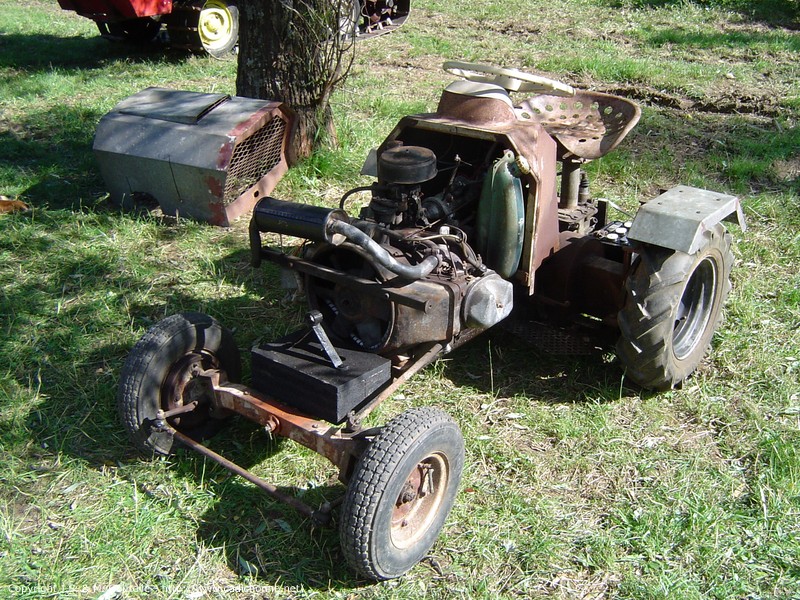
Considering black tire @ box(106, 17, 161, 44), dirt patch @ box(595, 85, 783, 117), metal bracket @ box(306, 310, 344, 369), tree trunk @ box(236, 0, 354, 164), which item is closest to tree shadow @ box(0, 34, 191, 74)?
black tire @ box(106, 17, 161, 44)

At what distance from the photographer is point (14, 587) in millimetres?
2881

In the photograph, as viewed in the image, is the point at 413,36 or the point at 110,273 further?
the point at 413,36

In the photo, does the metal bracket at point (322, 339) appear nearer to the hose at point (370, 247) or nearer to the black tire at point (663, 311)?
the hose at point (370, 247)

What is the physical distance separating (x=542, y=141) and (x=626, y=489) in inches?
65.8

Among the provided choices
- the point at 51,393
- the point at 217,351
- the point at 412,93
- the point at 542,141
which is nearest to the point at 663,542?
the point at 542,141

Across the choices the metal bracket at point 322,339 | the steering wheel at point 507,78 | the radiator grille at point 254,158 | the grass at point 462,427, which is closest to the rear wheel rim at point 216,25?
the grass at point 462,427

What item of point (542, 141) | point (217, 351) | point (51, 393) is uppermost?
point (542, 141)

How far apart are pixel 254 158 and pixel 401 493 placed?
3.38 meters

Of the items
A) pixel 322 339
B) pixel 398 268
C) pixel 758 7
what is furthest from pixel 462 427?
pixel 758 7

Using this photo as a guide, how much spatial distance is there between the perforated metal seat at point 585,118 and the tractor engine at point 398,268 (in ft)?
2.83

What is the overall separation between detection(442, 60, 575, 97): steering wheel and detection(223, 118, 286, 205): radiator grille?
6.03ft

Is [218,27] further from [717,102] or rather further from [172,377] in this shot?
[172,377]

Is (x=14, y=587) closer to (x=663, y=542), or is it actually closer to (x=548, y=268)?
(x=663, y=542)

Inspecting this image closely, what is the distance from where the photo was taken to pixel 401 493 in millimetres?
2941
